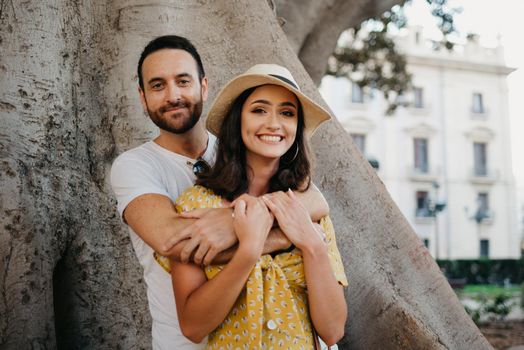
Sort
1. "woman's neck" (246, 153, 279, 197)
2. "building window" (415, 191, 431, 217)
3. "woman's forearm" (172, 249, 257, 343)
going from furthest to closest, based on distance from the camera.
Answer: "building window" (415, 191, 431, 217) < "woman's neck" (246, 153, 279, 197) < "woman's forearm" (172, 249, 257, 343)

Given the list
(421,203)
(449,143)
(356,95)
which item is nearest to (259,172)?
(356,95)

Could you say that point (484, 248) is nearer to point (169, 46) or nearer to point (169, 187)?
point (169, 46)

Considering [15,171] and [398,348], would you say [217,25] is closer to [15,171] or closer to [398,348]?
[15,171]

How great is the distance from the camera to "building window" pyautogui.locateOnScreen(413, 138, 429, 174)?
109 feet

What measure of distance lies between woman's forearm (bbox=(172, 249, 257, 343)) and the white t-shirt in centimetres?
18

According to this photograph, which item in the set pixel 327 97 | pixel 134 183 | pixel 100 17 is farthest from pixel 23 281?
pixel 327 97

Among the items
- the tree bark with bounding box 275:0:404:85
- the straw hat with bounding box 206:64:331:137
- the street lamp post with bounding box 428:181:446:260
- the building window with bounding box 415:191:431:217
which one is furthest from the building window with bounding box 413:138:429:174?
the straw hat with bounding box 206:64:331:137

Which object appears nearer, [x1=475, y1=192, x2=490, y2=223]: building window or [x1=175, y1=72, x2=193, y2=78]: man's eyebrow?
[x1=175, y1=72, x2=193, y2=78]: man's eyebrow

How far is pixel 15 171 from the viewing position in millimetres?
2875

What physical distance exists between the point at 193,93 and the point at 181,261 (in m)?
0.85

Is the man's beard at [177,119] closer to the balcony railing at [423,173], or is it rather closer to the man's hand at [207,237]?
the man's hand at [207,237]

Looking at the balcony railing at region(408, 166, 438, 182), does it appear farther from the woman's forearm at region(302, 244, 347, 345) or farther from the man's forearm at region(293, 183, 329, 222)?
the woman's forearm at region(302, 244, 347, 345)

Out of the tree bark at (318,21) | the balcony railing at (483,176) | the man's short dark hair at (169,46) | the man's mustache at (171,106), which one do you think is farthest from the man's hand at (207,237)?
the balcony railing at (483,176)

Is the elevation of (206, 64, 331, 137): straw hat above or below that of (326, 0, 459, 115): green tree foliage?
below
